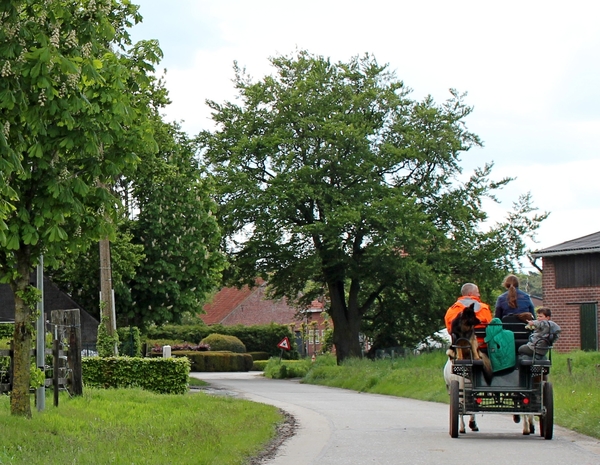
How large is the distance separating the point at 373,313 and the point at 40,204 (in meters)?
35.0

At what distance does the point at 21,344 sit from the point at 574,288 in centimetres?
2977

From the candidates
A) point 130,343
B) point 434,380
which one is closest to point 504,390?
point 434,380

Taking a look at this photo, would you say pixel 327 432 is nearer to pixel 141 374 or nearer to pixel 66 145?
pixel 66 145

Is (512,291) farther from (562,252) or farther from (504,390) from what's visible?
(562,252)

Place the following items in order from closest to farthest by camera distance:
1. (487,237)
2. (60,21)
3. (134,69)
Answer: (60,21) < (134,69) < (487,237)

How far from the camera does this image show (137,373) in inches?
982

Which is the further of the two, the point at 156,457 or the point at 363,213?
the point at 363,213

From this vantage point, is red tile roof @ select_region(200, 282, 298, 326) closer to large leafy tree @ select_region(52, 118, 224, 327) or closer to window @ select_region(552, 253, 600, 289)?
window @ select_region(552, 253, 600, 289)

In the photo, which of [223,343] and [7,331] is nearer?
[7,331]

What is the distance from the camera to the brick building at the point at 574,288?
39.3 m

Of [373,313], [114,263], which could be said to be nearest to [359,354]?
[373,313]

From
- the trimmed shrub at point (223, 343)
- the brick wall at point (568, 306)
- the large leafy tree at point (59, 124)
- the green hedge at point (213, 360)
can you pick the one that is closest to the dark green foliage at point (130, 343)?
the brick wall at point (568, 306)

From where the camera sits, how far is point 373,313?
4684 cm

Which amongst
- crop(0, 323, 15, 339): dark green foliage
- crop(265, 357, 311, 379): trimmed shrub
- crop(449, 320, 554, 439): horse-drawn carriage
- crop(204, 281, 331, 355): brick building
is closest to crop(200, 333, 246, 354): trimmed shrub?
crop(204, 281, 331, 355): brick building
